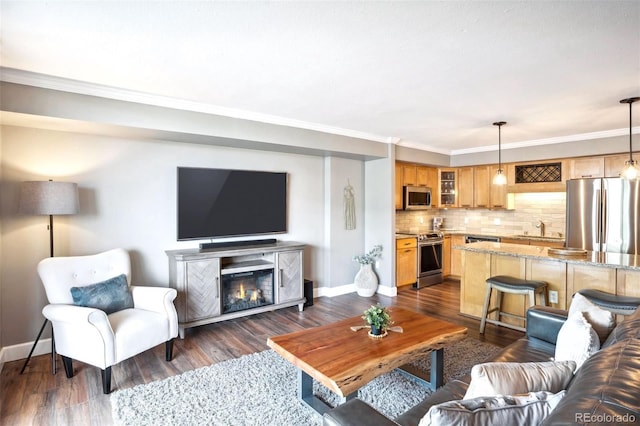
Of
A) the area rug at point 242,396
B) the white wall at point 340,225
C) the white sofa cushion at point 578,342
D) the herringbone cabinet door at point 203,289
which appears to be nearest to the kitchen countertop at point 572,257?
the area rug at point 242,396

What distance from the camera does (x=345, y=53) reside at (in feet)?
7.97

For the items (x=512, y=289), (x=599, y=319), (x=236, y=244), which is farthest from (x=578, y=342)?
(x=236, y=244)

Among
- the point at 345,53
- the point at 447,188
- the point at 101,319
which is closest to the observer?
the point at 345,53

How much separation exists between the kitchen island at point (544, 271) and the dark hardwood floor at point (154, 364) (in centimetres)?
32

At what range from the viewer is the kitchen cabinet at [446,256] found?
6465 mm

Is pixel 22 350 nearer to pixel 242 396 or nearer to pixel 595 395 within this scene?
pixel 242 396

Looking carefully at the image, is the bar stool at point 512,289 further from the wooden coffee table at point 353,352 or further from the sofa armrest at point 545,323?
the wooden coffee table at point 353,352

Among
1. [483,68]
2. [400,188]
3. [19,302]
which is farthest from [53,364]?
[400,188]

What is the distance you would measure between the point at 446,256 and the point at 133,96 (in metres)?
5.57

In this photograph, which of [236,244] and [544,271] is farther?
[236,244]

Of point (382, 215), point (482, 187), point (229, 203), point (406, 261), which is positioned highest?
point (482, 187)

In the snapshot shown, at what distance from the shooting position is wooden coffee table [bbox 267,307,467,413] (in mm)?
1985

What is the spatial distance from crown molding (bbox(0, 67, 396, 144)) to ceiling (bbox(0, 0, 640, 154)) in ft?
0.20

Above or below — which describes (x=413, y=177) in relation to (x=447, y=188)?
above
